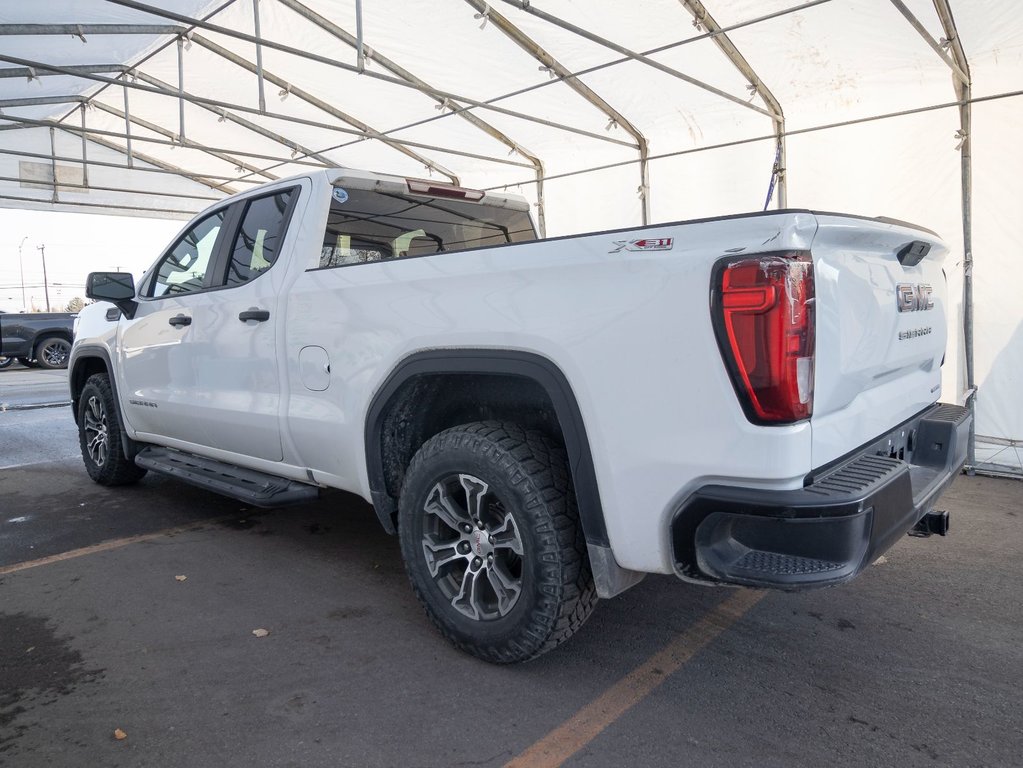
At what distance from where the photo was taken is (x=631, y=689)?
2664 mm

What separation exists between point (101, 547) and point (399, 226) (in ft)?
8.10

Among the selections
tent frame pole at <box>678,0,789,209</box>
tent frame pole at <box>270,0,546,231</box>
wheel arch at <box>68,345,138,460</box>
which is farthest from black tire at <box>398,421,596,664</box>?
tent frame pole at <box>678,0,789,209</box>

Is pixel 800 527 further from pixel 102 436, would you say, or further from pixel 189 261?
pixel 102 436

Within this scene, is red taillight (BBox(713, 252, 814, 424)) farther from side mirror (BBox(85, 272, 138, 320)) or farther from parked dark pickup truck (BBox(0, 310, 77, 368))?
parked dark pickup truck (BBox(0, 310, 77, 368))

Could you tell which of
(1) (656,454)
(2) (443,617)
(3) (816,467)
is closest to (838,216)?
(3) (816,467)

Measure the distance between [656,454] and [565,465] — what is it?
1.72 feet

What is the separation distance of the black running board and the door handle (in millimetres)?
813

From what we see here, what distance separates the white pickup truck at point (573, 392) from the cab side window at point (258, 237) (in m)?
0.02

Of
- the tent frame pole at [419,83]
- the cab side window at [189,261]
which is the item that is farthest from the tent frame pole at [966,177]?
the cab side window at [189,261]

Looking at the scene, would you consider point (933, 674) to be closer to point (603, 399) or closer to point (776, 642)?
point (776, 642)

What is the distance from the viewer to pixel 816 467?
2.12 meters

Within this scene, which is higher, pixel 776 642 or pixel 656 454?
pixel 656 454

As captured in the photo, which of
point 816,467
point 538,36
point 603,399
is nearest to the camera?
point 816,467

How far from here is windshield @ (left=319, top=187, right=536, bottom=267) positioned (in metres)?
3.68
